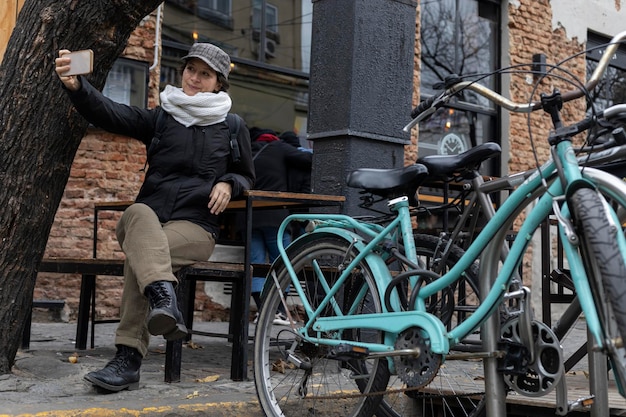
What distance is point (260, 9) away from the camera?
9312 mm

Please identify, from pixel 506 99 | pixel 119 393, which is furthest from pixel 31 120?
pixel 506 99

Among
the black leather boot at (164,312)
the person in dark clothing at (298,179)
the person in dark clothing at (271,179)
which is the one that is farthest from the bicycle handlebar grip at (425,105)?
the person in dark clothing at (298,179)

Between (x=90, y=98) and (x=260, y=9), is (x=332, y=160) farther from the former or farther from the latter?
(x=260, y=9)

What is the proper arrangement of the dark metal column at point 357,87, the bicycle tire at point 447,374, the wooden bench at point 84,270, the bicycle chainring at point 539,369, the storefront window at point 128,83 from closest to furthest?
the bicycle chainring at point 539,369 < the bicycle tire at point 447,374 < the wooden bench at point 84,270 < the dark metal column at point 357,87 < the storefront window at point 128,83

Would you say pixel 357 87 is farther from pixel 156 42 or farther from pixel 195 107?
pixel 156 42

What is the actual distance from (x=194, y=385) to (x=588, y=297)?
235 cm

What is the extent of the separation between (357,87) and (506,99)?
7.87 ft

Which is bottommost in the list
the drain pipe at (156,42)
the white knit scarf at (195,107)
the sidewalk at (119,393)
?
the sidewalk at (119,393)

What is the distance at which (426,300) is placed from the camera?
3.33 metres

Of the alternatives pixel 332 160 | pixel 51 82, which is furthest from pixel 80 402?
pixel 332 160

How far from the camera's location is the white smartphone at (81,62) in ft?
12.8

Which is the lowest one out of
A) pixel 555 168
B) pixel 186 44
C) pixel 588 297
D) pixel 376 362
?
pixel 376 362

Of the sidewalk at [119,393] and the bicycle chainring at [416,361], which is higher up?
the bicycle chainring at [416,361]

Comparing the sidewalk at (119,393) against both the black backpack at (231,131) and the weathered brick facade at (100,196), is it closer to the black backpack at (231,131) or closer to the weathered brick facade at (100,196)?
the black backpack at (231,131)
